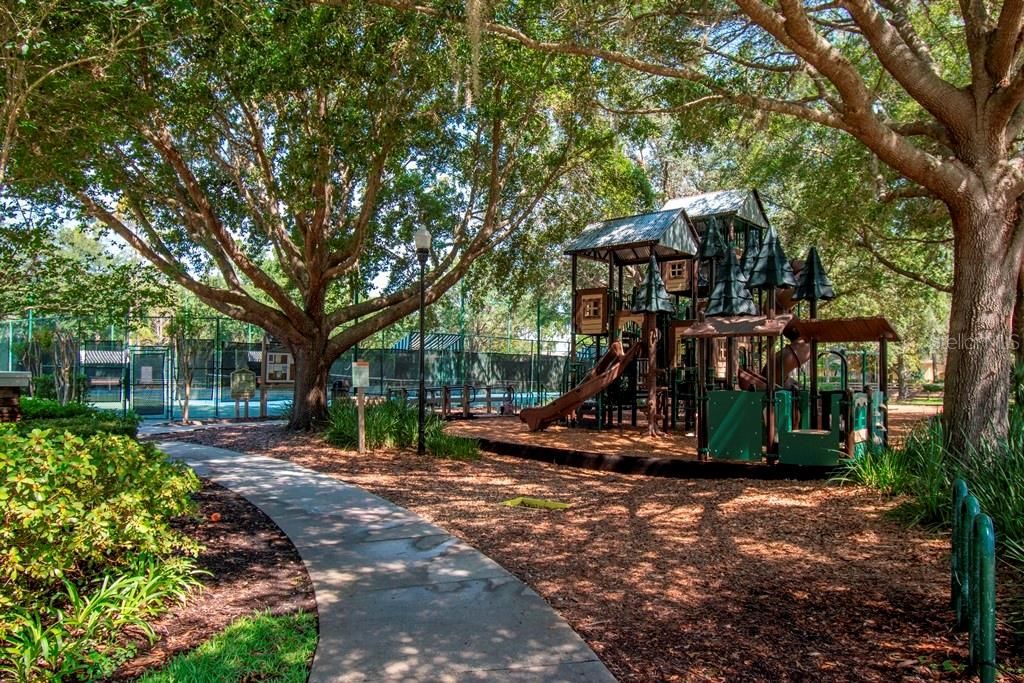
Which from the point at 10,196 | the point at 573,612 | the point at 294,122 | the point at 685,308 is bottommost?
the point at 573,612

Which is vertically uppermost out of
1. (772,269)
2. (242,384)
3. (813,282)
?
(772,269)

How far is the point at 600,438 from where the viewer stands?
1454 centimetres

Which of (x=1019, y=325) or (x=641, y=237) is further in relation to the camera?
→ (x=641, y=237)

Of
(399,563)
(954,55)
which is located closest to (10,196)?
(399,563)

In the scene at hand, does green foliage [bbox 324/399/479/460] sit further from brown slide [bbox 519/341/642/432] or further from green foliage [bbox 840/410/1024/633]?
green foliage [bbox 840/410/1024/633]

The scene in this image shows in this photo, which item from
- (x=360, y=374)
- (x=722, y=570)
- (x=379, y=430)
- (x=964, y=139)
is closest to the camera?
(x=722, y=570)

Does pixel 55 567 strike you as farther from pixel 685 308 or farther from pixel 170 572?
pixel 685 308

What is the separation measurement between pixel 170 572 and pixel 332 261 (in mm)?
12708

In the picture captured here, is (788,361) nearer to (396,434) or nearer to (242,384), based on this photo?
(396,434)

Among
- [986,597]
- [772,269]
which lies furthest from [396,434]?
[986,597]

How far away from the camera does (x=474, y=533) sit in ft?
23.1

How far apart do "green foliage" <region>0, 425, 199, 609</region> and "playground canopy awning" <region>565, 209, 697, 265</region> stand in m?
12.1

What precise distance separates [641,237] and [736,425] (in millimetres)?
6914

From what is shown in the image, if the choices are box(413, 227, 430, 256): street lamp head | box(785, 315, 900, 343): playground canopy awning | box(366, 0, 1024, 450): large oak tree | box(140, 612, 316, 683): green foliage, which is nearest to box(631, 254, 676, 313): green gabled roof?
box(785, 315, 900, 343): playground canopy awning
